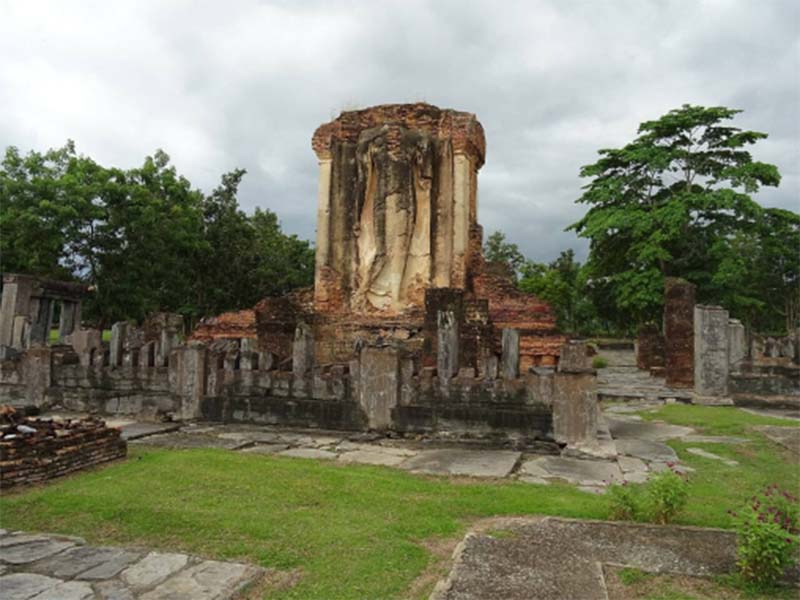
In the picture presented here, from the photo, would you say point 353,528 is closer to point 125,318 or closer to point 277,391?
point 277,391

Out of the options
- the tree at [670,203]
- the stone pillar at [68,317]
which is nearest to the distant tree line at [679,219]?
the tree at [670,203]

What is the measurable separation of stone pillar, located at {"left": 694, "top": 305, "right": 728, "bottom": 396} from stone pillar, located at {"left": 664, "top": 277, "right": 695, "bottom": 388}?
1226mm

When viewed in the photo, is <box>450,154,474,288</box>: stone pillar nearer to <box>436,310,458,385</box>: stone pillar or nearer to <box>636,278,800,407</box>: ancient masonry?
<box>636,278,800,407</box>: ancient masonry

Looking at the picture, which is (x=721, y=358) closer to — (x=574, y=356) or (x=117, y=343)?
(x=574, y=356)

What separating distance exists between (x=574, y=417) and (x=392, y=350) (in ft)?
8.67

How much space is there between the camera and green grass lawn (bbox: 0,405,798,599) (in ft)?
13.2

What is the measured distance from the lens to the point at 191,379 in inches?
390

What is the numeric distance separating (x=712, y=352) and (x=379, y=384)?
30.9 feet

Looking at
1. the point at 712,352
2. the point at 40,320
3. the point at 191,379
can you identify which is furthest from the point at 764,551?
the point at 40,320

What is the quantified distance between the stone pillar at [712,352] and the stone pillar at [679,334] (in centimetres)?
123

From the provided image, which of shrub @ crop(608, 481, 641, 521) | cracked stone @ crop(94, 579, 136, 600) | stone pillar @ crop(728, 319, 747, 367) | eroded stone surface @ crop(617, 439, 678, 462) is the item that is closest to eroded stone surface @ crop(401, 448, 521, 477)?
eroded stone surface @ crop(617, 439, 678, 462)

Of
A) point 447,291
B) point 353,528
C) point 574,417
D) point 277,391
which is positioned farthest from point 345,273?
point 353,528

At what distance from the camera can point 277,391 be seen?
953cm

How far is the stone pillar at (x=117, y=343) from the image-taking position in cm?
1071
